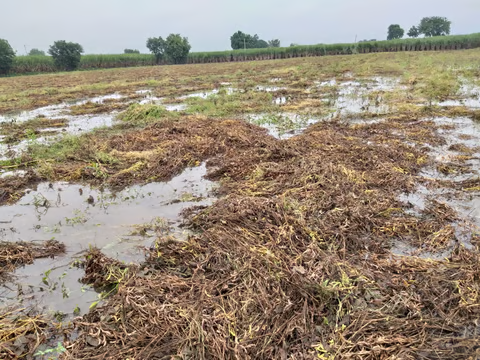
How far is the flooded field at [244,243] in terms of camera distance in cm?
253

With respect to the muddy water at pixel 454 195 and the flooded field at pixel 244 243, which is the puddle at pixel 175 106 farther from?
the muddy water at pixel 454 195

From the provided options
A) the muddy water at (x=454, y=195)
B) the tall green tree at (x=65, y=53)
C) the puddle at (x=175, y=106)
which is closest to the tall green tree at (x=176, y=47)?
the tall green tree at (x=65, y=53)

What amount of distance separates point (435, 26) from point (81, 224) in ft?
333

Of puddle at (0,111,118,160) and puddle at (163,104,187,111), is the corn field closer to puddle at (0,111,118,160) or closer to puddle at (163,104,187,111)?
puddle at (0,111,118,160)

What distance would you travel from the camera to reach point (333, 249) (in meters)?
3.48

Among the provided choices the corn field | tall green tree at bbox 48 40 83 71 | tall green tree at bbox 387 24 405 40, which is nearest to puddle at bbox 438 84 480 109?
the corn field

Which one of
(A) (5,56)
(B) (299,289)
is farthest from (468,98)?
(A) (5,56)

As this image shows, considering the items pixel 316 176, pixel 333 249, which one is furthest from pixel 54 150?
pixel 333 249

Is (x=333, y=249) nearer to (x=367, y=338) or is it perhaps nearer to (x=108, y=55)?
(x=367, y=338)

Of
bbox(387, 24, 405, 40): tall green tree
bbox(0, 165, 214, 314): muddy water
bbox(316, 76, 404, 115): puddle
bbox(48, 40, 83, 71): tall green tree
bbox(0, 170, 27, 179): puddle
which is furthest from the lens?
bbox(387, 24, 405, 40): tall green tree

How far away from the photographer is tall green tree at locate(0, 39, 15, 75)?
34.9 m

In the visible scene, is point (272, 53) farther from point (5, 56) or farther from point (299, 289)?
point (299, 289)

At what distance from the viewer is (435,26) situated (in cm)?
8069

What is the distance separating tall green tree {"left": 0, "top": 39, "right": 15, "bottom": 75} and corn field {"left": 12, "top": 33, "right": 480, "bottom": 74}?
1484mm
